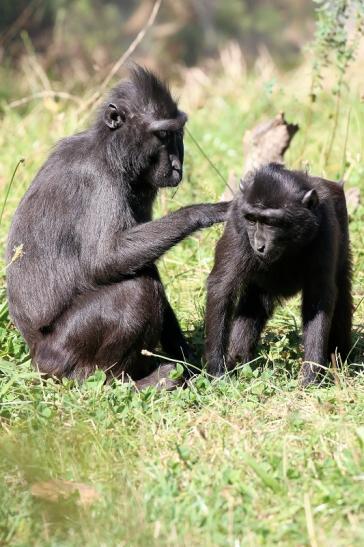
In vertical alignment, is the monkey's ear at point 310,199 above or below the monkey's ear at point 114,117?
below

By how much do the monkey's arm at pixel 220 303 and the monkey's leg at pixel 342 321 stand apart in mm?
826

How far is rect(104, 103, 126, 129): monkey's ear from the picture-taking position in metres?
5.75

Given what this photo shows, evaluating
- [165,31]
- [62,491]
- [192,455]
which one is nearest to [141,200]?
[192,455]

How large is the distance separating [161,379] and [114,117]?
175 centimetres

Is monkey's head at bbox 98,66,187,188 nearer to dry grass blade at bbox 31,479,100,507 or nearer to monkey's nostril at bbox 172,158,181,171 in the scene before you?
monkey's nostril at bbox 172,158,181,171

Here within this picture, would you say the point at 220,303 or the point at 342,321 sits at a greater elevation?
the point at 220,303

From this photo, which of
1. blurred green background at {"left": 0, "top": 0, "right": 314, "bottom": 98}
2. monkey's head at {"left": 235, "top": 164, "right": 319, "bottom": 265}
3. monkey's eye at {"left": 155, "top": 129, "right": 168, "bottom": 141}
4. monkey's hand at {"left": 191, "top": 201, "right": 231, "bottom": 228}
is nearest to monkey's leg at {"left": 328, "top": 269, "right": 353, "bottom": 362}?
monkey's head at {"left": 235, "top": 164, "right": 319, "bottom": 265}

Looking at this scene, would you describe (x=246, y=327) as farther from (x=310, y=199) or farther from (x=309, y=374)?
(x=310, y=199)

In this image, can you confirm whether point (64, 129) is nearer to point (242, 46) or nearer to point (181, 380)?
point (181, 380)

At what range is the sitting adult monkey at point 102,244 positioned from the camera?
18.1ft

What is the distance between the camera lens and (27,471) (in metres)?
4.16

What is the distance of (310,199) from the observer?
5.43 meters

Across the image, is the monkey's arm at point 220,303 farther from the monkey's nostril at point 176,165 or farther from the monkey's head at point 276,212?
the monkey's nostril at point 176,165

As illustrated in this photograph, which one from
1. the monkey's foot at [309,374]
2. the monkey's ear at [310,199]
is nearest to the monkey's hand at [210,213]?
the monkey's ear at [310,199]
